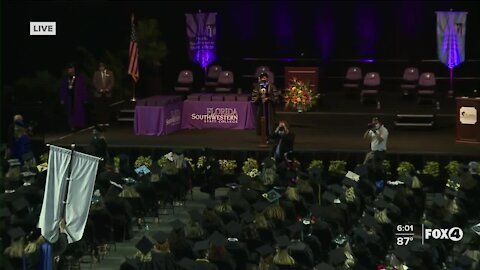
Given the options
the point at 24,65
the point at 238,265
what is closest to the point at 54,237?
the point at 238,265

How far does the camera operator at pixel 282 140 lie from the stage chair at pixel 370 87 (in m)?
8.32

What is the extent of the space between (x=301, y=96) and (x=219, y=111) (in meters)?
2.62

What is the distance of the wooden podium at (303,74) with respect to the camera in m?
32.1

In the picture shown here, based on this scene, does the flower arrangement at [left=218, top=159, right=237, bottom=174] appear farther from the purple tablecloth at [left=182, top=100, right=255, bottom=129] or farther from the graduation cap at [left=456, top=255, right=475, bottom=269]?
the graduation cap at [left=456, top=255, right=475, bottom=269]

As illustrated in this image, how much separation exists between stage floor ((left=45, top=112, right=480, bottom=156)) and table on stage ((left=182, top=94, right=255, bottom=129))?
0.31 meters

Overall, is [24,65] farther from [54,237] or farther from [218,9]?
[54,237]

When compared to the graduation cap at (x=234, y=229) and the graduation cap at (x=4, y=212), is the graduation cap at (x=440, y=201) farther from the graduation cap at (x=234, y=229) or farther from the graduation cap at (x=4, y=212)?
the graduation cap at (x=4, y=212)

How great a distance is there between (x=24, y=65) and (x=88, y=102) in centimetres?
407

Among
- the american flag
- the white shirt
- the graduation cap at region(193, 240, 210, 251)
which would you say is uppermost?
the american flag

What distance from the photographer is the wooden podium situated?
105 feet

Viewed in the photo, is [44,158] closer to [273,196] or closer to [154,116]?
[154,116]

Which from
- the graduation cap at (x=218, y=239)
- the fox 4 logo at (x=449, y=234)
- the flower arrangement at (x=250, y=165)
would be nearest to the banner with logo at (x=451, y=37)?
the flower arrangement at (x=250, y=165)

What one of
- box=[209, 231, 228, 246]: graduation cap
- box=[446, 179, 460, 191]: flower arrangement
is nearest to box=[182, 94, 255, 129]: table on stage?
box=[446, 179, 460, 191]: flower arrangement

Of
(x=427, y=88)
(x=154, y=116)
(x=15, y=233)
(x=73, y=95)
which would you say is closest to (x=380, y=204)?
(x=15, y=233)
